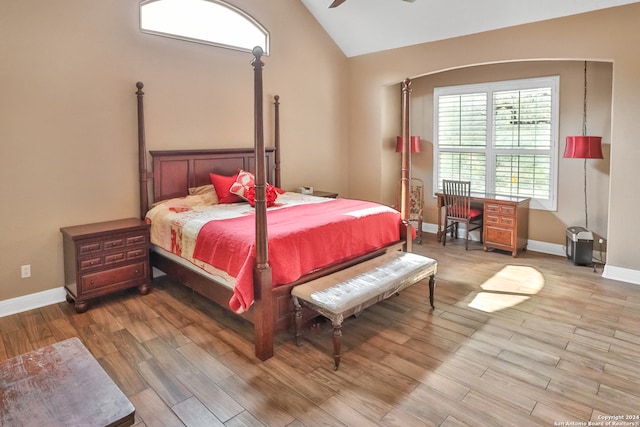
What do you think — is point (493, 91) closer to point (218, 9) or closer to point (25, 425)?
point (218, 9)

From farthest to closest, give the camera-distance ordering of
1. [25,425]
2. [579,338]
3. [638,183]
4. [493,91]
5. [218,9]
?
[493,91], [218,9], [638,183], [579,338], [25,425]

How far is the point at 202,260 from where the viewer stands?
11.5 ft

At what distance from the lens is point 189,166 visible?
15.7 ft

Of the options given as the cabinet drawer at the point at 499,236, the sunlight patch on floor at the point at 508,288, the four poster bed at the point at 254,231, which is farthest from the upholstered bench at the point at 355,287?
the cabinet drawer at the point at 499,236

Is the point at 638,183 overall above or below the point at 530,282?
above

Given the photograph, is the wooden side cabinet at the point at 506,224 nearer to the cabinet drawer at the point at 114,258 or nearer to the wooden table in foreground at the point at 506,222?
the wooden table in foreground at the point at 506,222

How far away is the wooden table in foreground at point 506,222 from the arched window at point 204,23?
356 cm

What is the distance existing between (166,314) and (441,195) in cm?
406

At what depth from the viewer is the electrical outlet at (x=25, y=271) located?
3.82m

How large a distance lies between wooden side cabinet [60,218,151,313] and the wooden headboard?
0.59 meters

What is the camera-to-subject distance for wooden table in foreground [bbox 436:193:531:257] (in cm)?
533

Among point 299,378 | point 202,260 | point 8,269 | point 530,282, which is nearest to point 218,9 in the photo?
point 202,260

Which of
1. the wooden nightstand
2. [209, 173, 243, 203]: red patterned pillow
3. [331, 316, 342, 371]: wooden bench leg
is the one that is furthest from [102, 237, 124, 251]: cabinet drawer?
the wooden nightstand

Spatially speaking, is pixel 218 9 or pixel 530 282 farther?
pixel 218 9
